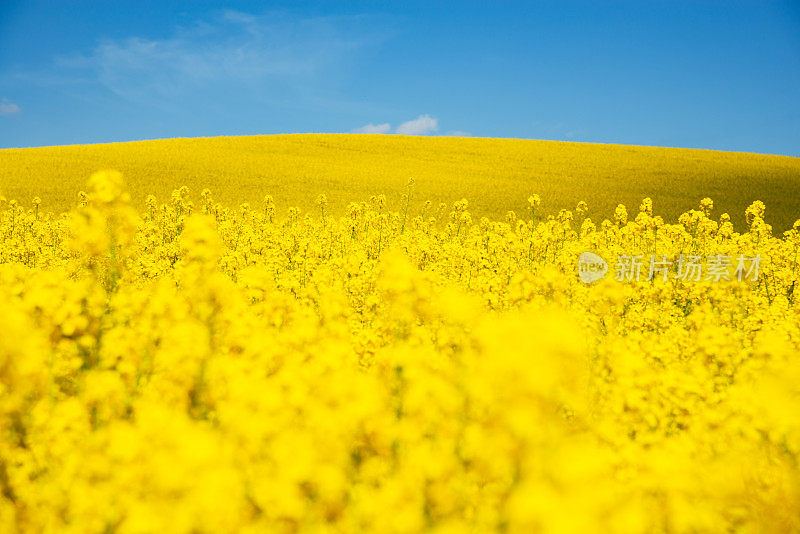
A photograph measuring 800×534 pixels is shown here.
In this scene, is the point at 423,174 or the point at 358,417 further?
the point at 423,174

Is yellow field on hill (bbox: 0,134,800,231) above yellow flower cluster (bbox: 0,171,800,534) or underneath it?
above

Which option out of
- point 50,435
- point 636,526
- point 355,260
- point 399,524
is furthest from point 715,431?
point 355,260

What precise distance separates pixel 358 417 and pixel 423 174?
95.8ft

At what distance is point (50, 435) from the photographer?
9.07 feet

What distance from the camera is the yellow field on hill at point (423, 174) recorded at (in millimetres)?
23438

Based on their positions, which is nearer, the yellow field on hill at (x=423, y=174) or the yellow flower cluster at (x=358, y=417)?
the yellow flower cluster at (x=358, y=417)

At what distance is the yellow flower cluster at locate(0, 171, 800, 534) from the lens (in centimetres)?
190

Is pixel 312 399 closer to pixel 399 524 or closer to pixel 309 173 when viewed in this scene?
pixel 399 524

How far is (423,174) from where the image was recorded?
30828 millimetres

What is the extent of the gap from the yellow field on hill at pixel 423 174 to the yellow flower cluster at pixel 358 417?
1610 cm

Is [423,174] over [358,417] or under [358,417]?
over

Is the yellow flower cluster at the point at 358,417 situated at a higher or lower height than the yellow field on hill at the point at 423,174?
lower

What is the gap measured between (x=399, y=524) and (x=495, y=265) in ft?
24.1

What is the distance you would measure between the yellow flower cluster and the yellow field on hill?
1610cm
